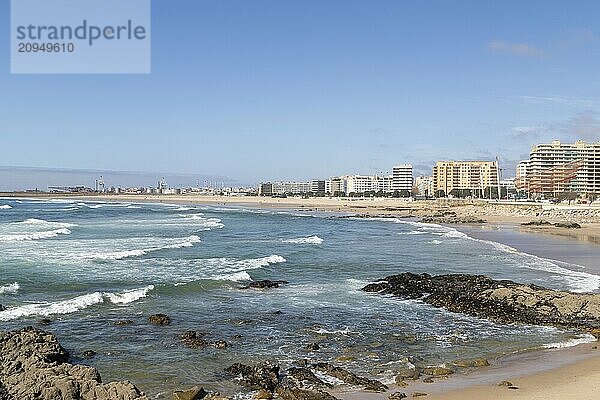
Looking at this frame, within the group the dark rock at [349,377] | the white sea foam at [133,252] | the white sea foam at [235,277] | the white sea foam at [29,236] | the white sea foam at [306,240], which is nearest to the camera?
the dark rock at [349,377]

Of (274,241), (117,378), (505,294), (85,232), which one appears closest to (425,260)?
(505,294)

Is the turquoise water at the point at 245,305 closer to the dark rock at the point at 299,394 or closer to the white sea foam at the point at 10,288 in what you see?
the white sea foam at the point at 10,288

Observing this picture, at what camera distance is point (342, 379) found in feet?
36.0

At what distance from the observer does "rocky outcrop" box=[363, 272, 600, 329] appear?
1598cm

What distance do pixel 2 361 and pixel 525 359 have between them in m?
10.3

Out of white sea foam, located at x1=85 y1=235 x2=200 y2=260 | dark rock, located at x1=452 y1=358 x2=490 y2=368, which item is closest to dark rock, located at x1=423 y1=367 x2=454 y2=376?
dark rock, located at x1=452 y1=358 x2=490 y2=368

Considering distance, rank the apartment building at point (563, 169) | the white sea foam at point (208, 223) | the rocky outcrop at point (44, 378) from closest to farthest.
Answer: the rocky outcrop at point (44, 378), the white sea foam at point (208, 223), the apartment building at point (563, 169)

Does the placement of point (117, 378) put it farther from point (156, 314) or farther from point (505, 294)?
point (505, 294)


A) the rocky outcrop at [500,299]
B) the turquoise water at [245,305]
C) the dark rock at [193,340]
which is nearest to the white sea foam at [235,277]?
the turquoise water at [245,305]

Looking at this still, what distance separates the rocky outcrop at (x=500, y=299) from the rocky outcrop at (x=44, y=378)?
11.1m

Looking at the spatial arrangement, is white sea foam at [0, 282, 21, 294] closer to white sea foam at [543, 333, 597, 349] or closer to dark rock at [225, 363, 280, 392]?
dark rock at [225, 363, 280, 392]

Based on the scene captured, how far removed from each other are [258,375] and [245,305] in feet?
23.6

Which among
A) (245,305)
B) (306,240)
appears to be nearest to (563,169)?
(306,240)

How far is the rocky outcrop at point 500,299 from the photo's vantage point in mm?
15977
